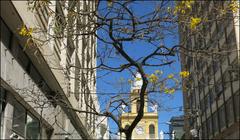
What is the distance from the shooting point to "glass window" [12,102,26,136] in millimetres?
12203

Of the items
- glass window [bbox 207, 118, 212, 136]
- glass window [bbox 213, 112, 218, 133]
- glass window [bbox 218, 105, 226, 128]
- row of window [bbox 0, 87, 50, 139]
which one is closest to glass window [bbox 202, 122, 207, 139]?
glass window [bbox 207, 118, 212, 136]

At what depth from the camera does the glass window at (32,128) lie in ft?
45.9

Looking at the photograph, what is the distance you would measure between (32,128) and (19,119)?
1990mm

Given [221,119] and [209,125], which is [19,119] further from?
[209,125]

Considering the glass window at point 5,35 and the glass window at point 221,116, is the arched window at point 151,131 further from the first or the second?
the glass window at point 5,35

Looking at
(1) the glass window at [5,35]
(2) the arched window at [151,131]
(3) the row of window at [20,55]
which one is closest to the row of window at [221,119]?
(3) the row of window at [20,55]

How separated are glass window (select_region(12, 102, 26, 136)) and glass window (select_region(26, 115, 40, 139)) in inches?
25.9

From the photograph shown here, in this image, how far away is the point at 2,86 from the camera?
10.9 m

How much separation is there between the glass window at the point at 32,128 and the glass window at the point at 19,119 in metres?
0.66

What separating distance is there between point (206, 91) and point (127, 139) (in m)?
38.4

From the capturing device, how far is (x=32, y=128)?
1472cm

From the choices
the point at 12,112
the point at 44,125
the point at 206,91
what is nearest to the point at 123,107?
the point at 12,112

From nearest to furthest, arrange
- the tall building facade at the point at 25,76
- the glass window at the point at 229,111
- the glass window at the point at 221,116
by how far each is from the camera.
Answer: the tall building facade at the point at 25,76, the glass window at the point at 229,111, the glass window at the point at 221,116

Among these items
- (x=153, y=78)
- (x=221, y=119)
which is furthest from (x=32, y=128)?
(x=221, y=119)
